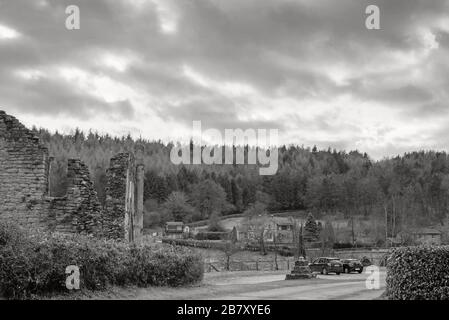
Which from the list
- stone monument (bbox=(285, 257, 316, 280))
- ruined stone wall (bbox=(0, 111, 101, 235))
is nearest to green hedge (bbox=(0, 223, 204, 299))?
ruined stone wall (bbox=(0, 111, 101, 235))

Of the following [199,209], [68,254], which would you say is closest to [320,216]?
[199,209]

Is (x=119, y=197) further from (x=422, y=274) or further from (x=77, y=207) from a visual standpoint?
(x=422, y=274)

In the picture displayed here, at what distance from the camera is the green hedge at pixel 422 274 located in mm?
17125

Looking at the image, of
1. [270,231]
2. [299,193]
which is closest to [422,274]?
[270,231]

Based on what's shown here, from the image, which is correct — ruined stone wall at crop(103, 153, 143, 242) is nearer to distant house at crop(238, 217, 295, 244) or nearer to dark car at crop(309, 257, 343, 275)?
dark car at crop(309, 257, 343, 275)

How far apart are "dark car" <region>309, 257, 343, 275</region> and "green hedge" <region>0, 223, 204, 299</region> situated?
23.8m

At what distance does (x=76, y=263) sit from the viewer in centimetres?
1848

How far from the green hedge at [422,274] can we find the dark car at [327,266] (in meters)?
28.0

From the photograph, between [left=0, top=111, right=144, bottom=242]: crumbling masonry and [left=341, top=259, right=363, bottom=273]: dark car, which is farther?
[left=341, top=259, right=363, bottom=273]: dark car

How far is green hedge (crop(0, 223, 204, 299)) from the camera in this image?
16.7 m

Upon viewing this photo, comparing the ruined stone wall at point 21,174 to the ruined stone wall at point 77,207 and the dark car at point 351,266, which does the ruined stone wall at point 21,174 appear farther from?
the dark car at point 351,266

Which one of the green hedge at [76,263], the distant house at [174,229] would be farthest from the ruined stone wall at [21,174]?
the distant house at [174,229]

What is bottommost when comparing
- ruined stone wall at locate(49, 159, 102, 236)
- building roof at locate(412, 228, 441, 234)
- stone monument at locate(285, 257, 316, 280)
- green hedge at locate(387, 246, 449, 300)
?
building roof at locate(412, 228, 441, 234)
